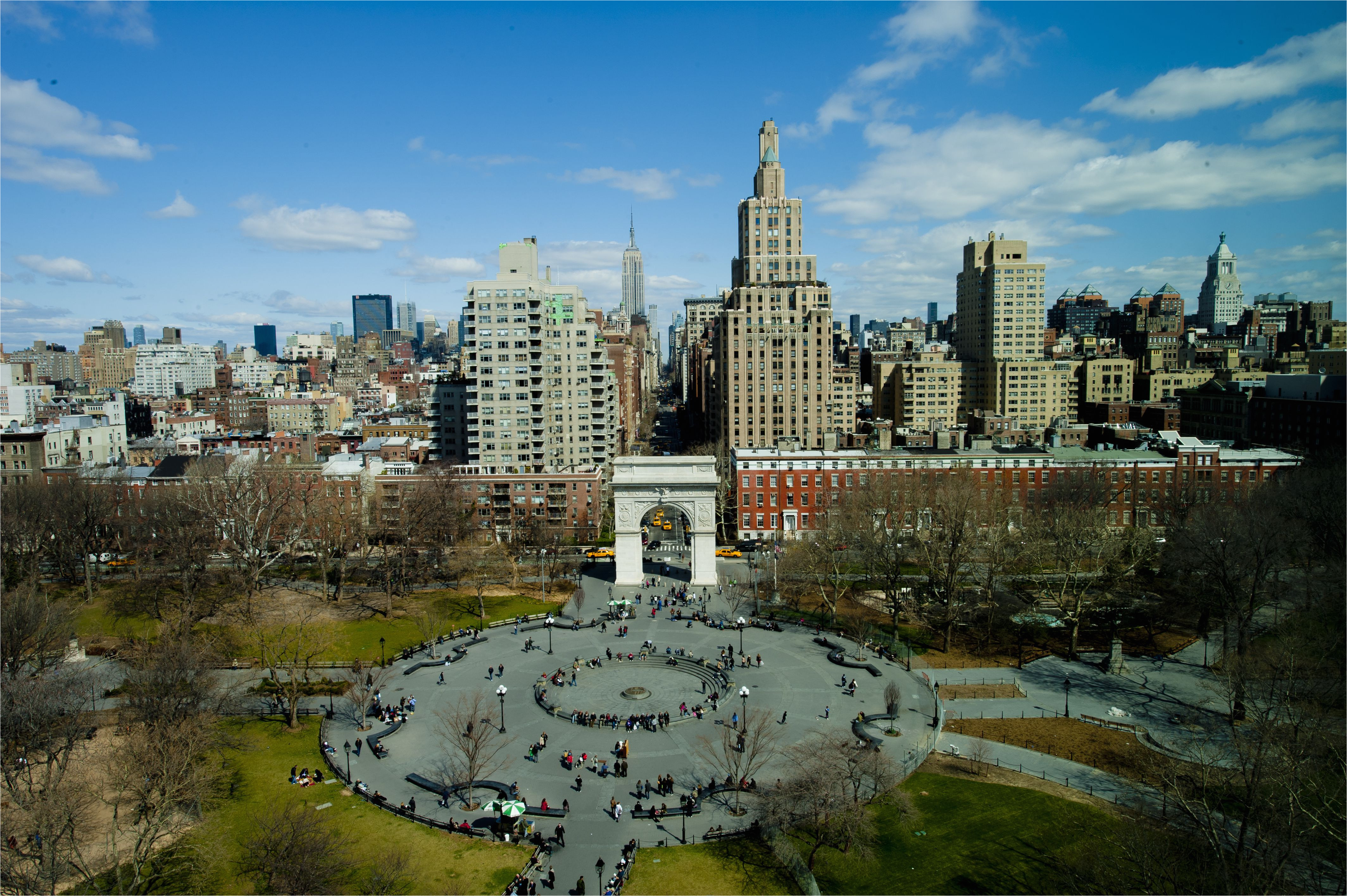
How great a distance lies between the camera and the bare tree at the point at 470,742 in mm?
39656

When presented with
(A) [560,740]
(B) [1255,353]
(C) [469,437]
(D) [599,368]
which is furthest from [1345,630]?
(B) [1255,353]

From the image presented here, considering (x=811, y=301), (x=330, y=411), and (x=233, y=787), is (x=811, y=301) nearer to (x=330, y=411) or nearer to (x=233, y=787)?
(x=233, y=787)

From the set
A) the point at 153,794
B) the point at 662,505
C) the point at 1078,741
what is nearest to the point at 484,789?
the point at 153,794

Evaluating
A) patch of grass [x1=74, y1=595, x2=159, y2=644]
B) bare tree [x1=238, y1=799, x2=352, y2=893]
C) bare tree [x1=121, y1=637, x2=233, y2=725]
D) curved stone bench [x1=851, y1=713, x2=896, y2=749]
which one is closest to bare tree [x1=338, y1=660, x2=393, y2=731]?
bare tree [x1=121, y1=637, x2=233, y2=725]

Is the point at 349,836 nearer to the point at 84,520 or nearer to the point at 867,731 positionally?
the point at 867,731

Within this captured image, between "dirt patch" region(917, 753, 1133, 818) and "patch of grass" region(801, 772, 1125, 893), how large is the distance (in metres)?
0.52

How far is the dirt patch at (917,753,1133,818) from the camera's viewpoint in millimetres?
39375

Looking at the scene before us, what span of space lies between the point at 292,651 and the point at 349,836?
23204mm

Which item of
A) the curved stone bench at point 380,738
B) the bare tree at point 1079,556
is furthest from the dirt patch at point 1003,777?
the curved stone bench at point 380,738

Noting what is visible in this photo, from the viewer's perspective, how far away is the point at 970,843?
36.0 metres

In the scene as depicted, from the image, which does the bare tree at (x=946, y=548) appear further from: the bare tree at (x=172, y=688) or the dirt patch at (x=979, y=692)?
the bare tree at (x=172, y=688)

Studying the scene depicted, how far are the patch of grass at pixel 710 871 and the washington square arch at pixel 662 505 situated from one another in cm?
4158

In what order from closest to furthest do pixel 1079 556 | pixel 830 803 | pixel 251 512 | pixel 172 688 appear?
pixel 830 803 → pixel 172 688 → pixel 1079 556 → pixel 251 512

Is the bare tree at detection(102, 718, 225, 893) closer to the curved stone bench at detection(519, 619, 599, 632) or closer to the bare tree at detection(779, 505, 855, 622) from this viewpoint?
the curved stone bench at detection(519, 619, 599, 632)
